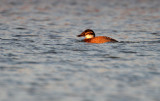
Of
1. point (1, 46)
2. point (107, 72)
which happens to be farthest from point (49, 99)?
point (1, 46)

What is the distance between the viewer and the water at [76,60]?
852 cm

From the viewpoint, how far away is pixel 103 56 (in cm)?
1302

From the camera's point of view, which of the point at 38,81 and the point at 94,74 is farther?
the point at 94,74

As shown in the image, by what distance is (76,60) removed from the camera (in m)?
→ 12.2

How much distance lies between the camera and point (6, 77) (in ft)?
31.9

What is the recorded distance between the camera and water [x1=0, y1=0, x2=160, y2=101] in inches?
336

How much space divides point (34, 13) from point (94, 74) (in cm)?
2089

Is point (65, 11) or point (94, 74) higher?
point (65, 11)

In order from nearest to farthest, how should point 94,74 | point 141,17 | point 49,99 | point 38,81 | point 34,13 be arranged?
point 49,99
point 38,81
point 94,74
point 141,17
point 34,13

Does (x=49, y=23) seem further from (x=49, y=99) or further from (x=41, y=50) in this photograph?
(x=49, y=99)

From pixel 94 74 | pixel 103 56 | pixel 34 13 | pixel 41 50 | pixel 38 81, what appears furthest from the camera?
pixel 34 13

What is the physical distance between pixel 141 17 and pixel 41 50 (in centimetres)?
1580

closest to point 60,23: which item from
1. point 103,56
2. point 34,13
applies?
point 34,13

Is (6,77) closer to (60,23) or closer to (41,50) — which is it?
(41,50)
